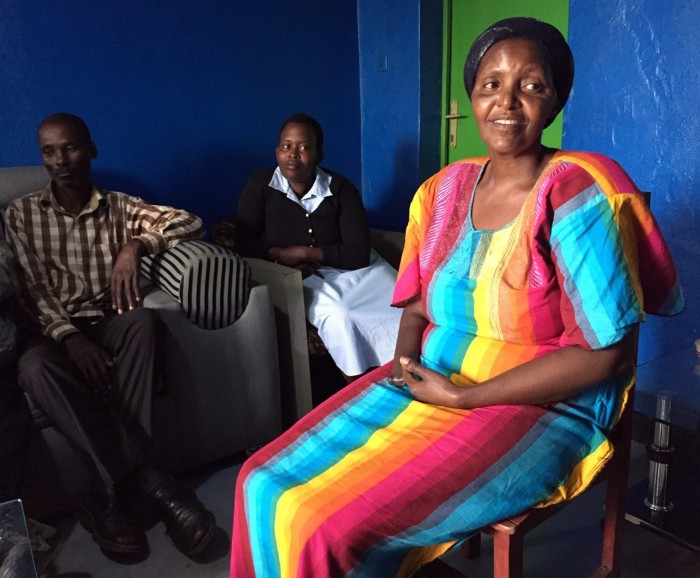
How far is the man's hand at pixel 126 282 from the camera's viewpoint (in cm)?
173

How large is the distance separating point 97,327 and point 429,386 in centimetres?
119

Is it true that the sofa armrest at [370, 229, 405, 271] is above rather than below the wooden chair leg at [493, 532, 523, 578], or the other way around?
above

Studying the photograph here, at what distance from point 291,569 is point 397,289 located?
1.86 ft

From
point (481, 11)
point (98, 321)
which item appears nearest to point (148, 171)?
point (98, 321)

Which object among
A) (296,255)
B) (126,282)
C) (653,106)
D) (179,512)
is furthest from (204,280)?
(653,106)

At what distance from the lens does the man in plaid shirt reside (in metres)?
1.51

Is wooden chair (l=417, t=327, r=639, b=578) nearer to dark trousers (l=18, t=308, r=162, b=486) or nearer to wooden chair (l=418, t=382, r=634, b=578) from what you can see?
wooden chair (l=418, t=382, r=634, b=578)

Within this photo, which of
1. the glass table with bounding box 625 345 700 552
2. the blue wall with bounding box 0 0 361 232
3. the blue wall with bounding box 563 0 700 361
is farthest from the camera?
the blue wall with bounding box 0 0 361 232

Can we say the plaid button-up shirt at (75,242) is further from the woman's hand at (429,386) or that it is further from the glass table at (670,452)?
the glass table at (670,452)

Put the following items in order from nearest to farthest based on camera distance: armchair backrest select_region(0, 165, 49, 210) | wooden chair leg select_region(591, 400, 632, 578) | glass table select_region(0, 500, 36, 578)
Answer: glass table select_region(0, 500, 36, 578)
wooden chair leg select_region(591, 400, 632, 578)
armchair backrest select_region(0, 165, 49, 210)

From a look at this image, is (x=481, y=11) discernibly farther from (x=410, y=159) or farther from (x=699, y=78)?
(x=699, y=78)

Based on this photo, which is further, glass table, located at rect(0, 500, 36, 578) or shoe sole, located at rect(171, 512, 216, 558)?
shoe sole, located at rect(171, 512, 216, 558)

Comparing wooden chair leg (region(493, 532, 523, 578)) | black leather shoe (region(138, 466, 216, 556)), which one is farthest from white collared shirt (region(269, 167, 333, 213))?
wooden chair leg (region(493, 532, 523, 578))

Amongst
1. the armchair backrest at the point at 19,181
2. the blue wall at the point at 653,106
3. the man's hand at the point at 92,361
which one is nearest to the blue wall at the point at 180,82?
the armchair backrest at the point at 19,181
